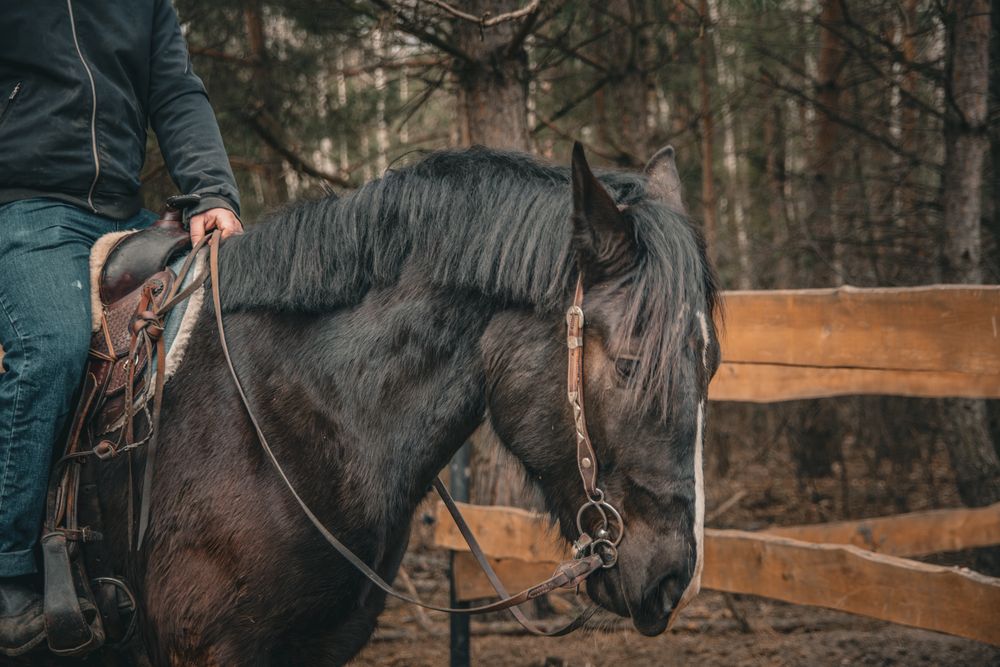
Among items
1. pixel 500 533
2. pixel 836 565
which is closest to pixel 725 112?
pixel 500 533

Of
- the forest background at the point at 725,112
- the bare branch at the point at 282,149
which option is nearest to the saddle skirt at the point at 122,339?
the forest background at the point at 725,112

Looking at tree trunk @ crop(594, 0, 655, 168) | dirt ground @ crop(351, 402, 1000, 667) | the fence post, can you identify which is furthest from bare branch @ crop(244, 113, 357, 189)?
tree trunk @ crop(594, 0, 655, 168)

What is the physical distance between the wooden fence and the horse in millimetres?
539

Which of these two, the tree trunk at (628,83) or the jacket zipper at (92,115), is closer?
the jacket zipper at (92,115)

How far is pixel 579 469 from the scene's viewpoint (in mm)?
2121

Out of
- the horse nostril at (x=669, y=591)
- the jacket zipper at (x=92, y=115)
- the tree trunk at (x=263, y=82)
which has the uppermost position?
the tree trunk at (x=263, y=82)

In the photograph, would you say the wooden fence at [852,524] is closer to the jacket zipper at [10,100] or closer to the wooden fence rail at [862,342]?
the wooden fence rail at [862,342]

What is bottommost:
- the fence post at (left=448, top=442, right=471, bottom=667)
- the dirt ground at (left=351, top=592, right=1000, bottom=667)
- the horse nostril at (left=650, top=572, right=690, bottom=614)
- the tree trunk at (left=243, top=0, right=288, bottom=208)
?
the dirt ground at (left=351, top=592, right=1000, bottom=667)

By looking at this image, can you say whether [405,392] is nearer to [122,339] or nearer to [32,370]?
[122,339]

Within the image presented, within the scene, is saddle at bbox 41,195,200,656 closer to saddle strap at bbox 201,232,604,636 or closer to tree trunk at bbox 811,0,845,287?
saddle strap at bbox 201,232,604,636

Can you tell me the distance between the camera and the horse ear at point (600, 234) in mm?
2100

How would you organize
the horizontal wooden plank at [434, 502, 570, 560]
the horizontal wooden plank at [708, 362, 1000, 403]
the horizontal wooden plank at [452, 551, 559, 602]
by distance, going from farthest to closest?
the horizontal wooden plank at [452, 551, 559, 602]
the horizontal wooden plank at [434, 502, 570, 560]
the horizontal wooden plank at [708, 362, 1000, 403]

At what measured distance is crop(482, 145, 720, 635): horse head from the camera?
6.62 feet

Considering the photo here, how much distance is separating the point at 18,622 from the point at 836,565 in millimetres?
2992
